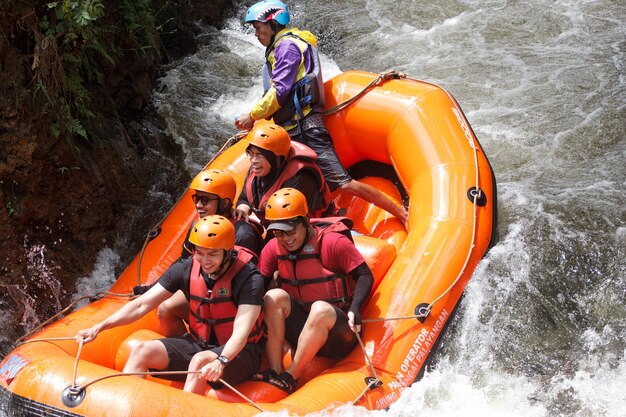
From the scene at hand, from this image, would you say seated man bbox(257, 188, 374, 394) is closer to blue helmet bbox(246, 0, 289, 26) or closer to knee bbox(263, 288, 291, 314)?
knee bbox(263, 288, 291, 314)

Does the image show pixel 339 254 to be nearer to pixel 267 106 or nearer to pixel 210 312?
pixel 210 312

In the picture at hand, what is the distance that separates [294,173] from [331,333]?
1.09 meters

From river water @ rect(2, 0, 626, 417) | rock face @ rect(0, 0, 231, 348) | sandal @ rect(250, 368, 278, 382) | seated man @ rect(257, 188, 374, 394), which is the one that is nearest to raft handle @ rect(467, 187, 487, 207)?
river water @ rect(2, 0, 626, 417)

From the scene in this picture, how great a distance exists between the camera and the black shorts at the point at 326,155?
18.2 ft

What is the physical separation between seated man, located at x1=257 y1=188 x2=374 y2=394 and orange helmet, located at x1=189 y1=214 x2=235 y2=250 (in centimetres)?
30

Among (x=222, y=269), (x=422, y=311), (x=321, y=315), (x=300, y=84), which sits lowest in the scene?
(x=422, y=311)

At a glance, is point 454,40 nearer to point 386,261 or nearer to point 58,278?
point 386,261

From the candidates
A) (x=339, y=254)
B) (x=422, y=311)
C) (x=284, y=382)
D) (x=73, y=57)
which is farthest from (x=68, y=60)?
(x=422, y=311)

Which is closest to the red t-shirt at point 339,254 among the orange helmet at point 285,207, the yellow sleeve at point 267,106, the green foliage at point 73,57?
the orange helmet at point 285,207

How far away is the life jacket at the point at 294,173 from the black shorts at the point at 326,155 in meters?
0.32

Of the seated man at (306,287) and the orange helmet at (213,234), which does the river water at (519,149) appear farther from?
the orange helmet at (213,234)

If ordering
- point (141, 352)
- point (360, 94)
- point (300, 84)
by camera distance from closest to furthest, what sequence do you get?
point (141, 352)
point (300, 84)
point (360, 94)

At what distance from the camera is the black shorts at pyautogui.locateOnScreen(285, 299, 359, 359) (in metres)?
4.39

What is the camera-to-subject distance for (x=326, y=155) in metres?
5.62
